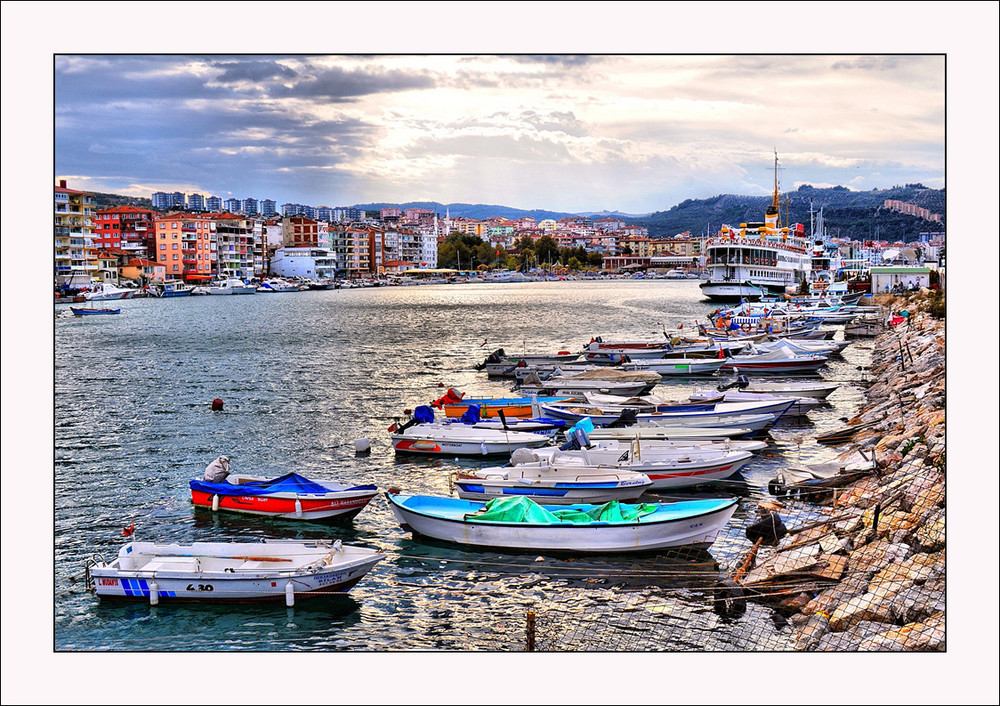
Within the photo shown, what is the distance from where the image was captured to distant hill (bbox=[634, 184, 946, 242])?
16.4m

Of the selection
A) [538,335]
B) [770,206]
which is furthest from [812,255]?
[538,335]

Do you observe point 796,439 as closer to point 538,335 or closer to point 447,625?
point 447,625

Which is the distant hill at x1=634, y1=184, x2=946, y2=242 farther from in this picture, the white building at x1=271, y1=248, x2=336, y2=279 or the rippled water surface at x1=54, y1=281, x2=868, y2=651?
the white building at x1=271, y1=248, x2=336, y2=279

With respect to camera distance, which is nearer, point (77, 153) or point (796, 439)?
point (796, 439)

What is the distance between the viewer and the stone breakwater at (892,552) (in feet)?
23.1

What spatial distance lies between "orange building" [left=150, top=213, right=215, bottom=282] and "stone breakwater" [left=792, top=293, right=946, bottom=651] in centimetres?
8885

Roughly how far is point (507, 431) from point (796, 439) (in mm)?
5272

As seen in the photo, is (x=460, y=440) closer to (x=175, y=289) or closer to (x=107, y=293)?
(x=107, y=293)

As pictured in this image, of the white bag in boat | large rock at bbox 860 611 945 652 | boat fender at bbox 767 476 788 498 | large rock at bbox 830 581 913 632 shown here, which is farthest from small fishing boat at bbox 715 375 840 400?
large rock at bbox 860 611 945 652

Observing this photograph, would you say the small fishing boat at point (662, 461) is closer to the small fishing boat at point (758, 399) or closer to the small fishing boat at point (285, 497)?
the small fishing boat at point (285, 497)

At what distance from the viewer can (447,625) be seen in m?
8.45

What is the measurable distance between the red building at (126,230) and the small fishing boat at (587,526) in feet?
257

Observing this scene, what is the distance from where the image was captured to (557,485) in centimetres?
1148

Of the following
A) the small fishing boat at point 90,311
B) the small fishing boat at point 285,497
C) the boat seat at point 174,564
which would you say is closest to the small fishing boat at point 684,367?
the small fishing boat at point 285,497
